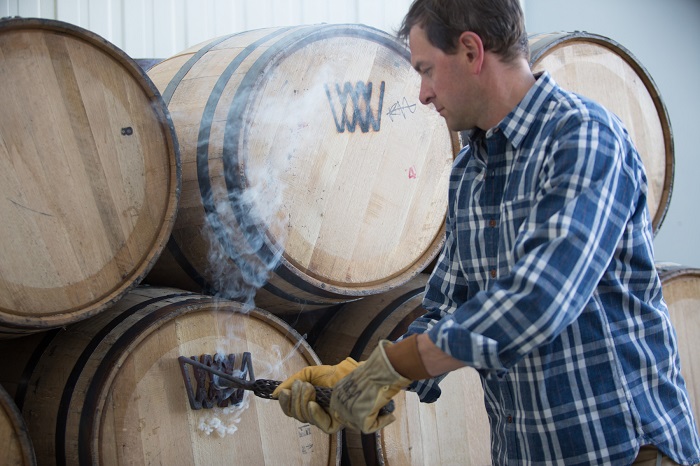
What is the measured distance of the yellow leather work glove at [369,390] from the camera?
146 cm

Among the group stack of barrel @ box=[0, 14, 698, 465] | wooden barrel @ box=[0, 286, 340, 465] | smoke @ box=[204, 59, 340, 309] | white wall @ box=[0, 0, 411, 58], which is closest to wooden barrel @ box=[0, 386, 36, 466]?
stack of barrel @ box=[0, 14, 698, 465]

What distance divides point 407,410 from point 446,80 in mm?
1248

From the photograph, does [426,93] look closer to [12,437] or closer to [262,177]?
[262,177]

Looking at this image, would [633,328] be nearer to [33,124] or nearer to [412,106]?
[412,106]

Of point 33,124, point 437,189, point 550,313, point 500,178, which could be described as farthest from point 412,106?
point 550,313

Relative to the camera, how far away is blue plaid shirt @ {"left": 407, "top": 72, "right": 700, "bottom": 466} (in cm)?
137

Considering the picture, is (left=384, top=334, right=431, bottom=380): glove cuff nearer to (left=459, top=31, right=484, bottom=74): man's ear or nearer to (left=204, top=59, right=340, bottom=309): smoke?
(left=459, top=31, right=484, bottom=74): man's ear

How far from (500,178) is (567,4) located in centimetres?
355

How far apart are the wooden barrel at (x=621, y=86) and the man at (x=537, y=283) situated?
129cm

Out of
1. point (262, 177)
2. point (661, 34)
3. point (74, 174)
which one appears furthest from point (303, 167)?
point (661, 34)

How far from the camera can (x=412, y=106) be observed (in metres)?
2.58

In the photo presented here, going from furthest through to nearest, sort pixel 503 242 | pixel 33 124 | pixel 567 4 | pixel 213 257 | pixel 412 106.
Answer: pixel 567 4
pixel 412 106
pixel 213 257
pixel 33 124
pixel 503 242

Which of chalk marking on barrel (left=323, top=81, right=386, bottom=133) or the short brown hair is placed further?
chalk marking on barrel (left=323, top=81, right=386, bottom=133)

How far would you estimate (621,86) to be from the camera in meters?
3.08
